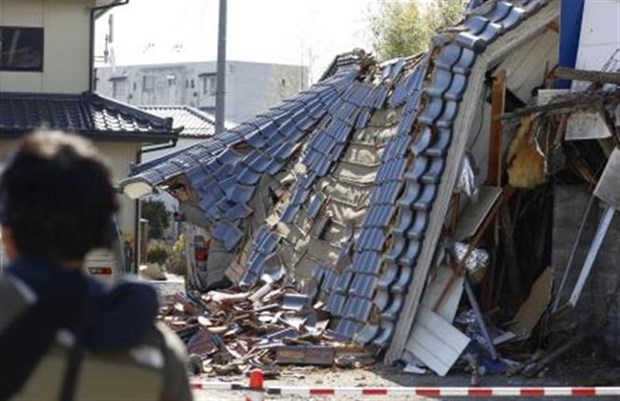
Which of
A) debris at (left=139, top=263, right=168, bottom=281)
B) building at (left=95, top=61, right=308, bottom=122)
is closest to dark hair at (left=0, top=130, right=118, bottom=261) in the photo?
debris at (left=139, top=263, right=168, bottom=281)

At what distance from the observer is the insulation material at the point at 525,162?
49.4ft

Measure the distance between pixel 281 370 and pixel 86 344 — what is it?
1137cm

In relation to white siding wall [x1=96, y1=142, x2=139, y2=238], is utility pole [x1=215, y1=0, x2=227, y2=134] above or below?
above

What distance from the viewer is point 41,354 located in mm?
3131

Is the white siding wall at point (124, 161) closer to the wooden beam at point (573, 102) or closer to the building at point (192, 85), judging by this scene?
the wooden beam at point (573, 102)

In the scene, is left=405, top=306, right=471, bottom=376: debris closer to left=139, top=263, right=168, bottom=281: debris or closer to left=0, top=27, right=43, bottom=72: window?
left=0, top=27, right=43, bottom=72: window

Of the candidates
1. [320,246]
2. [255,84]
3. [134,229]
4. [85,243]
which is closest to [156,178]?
[320,246]

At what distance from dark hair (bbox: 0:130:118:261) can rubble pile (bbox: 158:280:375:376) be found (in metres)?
11.0

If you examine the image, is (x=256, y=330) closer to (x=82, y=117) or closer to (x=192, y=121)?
(x=82, y=117)

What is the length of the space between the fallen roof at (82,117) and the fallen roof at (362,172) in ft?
10.6

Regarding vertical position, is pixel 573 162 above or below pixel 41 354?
below

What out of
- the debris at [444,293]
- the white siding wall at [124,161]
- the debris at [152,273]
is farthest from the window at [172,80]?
the debris at [444,293]

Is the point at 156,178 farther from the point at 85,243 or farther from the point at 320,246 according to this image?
the point at 85,243

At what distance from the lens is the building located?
284ft
